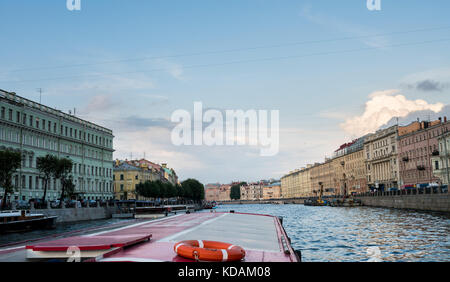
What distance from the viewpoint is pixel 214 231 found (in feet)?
48.1

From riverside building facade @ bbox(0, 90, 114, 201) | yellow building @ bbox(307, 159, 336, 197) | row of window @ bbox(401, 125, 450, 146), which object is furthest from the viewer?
yellow building @ bbox(307, 159, 336, 197)

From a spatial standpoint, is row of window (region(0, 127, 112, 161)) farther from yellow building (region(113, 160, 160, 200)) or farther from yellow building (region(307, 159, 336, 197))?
yellow building (region(307, 159, 336, 197))

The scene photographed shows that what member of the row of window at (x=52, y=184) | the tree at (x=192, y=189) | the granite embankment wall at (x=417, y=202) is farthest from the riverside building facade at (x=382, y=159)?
the row of window at (x=52, y=184)

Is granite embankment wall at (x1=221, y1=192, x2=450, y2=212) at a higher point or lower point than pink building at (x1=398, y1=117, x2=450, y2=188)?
lower

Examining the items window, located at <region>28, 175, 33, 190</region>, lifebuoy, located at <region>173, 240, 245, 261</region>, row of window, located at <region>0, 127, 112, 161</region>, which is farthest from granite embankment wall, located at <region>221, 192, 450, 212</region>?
row of window, located at <region>0, 127, 112, 161</region>

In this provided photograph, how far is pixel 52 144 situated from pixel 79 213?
15.3 metres

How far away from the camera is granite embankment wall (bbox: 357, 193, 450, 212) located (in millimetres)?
49481

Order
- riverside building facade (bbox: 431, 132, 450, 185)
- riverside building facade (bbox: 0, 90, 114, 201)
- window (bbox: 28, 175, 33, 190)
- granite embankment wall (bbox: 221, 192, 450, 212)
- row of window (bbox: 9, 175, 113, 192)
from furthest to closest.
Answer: riverside building facade (bbox: 431, 132, 450, 185) → window (bbox: 28, 175, 33, 190) → row of window (bbox: 9, 175, 113, 192) → riverside building facade (bbox: 0, 90, 114, 201) → granite embankment wall (bbox: 221, 192, 450, 212)

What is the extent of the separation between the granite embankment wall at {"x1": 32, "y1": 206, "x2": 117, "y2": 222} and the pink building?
174ft

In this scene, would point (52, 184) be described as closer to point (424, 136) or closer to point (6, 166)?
point (6, 166)

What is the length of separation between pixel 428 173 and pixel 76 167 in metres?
61.8

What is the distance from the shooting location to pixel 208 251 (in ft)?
23.4
